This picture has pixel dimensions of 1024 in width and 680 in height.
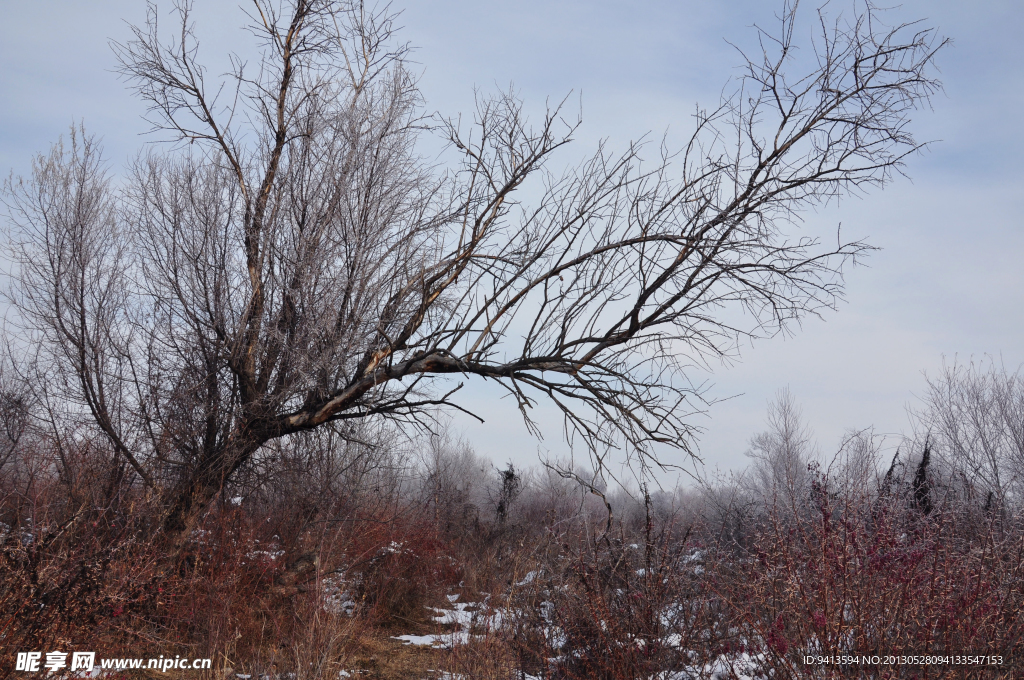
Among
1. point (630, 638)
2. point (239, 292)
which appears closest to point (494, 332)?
point (630, 638)

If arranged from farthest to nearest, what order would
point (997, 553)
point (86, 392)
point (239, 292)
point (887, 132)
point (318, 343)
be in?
point (86, 392)
point (239, 292)
point (318, 343)
point (887, 132)
point (997, 553)

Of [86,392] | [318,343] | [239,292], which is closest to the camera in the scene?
[318,343]

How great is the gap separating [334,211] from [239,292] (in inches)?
73.7

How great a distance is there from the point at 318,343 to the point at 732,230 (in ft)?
14.5

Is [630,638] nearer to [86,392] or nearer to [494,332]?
[494,332]

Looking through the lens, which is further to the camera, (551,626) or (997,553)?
(551,626)

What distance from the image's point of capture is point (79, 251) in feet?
31.2

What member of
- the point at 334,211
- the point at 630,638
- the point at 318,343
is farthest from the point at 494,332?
the point at 630,638

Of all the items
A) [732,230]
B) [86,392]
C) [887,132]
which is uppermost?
[887,132]

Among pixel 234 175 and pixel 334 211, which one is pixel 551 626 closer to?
pixel 334 211

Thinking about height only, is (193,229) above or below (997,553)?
above

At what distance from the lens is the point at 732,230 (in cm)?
596

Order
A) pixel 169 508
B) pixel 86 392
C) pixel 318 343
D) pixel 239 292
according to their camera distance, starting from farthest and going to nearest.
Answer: pixel 86 392 < pixel 239 292 < pixel 169 508 < pixel 318 343

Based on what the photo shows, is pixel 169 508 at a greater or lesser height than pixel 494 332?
lesser
